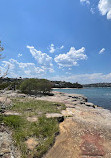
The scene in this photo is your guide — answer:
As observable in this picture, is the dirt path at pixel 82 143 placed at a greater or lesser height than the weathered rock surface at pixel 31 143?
lesser

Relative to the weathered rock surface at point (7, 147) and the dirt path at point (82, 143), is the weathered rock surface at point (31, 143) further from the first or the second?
the dirt path at point (82, 143)

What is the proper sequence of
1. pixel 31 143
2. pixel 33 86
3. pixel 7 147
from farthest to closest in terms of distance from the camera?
pixel 33 86, pixel 31 143, pixel 7 147

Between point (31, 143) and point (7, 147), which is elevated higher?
point (7, 147)

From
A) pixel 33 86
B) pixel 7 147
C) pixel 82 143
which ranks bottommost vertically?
pixel 82 143

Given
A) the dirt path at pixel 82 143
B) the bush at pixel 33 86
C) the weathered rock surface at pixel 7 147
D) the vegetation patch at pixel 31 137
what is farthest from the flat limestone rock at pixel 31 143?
the bush at pixel 33 86

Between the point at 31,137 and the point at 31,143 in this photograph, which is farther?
the point at 31,137

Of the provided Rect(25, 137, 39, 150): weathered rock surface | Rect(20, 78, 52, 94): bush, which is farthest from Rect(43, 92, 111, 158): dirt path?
Rect(20, 78, 52, 94): bush

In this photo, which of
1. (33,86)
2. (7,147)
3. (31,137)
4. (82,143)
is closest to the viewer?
(7,147)

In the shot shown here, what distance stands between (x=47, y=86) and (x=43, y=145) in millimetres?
30198

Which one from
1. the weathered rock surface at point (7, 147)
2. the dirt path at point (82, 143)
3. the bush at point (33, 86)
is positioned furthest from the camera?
the bush at point (33, 86)

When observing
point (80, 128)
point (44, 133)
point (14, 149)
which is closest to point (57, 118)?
point (80, 128)

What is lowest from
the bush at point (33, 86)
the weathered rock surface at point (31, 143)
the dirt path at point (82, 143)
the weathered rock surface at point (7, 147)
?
the dirt path at point (82, 143)

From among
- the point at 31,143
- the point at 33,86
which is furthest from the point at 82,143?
the point at 33,86

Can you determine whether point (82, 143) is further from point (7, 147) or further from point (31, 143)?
point (7, 147)
